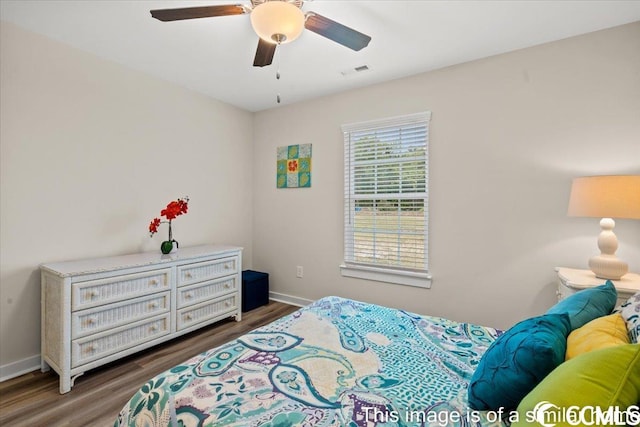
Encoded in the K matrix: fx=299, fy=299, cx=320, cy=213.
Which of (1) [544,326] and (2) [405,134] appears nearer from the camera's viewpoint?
(1) [544,326]

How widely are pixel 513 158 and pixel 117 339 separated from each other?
11.4 feet

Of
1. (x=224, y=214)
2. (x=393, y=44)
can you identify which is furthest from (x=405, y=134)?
(x=224, y=214)

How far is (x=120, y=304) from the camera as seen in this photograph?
227 cm

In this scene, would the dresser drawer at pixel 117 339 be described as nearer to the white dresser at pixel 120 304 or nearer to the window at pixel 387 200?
the white dresser at pixel 120 304

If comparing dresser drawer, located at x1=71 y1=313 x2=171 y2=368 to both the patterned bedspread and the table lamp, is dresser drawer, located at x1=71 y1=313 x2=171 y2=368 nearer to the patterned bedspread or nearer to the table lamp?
the patterned bedspread

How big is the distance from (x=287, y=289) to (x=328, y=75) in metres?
2.55

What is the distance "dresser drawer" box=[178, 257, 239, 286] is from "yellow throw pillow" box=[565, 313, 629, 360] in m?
2.67

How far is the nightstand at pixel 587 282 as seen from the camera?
70.5 inches

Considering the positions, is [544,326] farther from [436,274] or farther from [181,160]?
[181,160]

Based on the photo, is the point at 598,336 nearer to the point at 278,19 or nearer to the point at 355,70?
the point at 278,19

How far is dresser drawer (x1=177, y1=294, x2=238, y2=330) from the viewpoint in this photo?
2723 millimetres

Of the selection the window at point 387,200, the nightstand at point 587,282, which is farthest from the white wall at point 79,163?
the nightstand at point 587,282

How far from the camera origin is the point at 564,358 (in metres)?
0.92

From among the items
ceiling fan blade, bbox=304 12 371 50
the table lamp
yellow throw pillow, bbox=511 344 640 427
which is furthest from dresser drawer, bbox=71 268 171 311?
the table lamp
